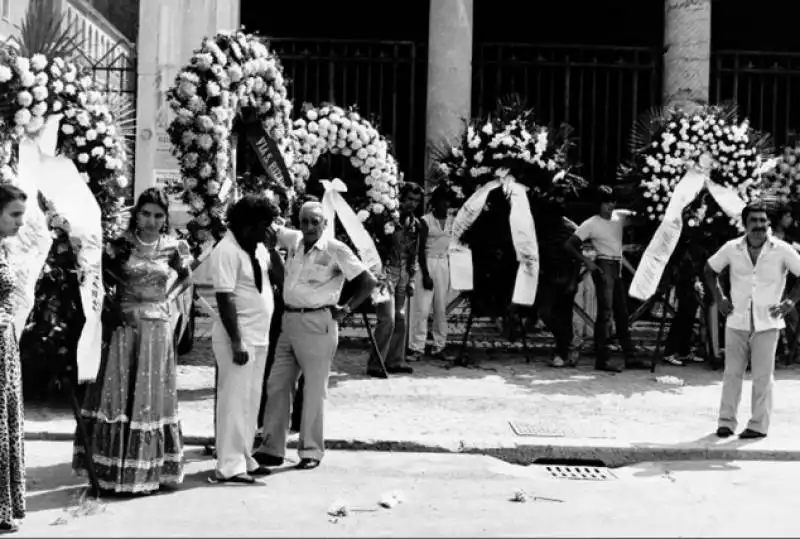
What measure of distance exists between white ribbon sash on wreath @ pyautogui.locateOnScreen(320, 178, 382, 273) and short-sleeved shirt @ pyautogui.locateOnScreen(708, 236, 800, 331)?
3.82 meters

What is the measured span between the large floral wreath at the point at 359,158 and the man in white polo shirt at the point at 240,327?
431 cm

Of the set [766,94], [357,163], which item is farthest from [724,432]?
[766,94]

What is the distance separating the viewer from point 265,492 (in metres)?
6.68

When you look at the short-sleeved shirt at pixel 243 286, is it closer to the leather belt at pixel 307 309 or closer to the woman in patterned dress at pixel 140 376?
the woman in patterned dress at pixel 140 376

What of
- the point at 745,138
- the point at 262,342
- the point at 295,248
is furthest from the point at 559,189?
the point at 262,342

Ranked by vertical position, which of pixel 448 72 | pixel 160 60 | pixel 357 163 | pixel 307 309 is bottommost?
pixel 307 309

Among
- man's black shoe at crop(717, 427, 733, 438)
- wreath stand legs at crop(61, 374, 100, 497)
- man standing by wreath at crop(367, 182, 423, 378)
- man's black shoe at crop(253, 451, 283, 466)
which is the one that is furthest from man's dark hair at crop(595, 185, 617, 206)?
wreath stand legs at crop(61, 374, 100, 497)

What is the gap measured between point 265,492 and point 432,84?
29.9 ft

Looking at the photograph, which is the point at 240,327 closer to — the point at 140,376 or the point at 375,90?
the point at 140,376

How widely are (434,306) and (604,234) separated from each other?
85.4 inches

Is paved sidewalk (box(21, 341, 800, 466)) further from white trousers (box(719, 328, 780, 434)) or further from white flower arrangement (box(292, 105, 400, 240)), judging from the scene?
white flower arrangement (box(292, 105, 400, 240))

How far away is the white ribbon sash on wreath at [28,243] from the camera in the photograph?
238 inches

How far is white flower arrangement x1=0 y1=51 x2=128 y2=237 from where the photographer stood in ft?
23.9

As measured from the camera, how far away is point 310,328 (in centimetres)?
740
